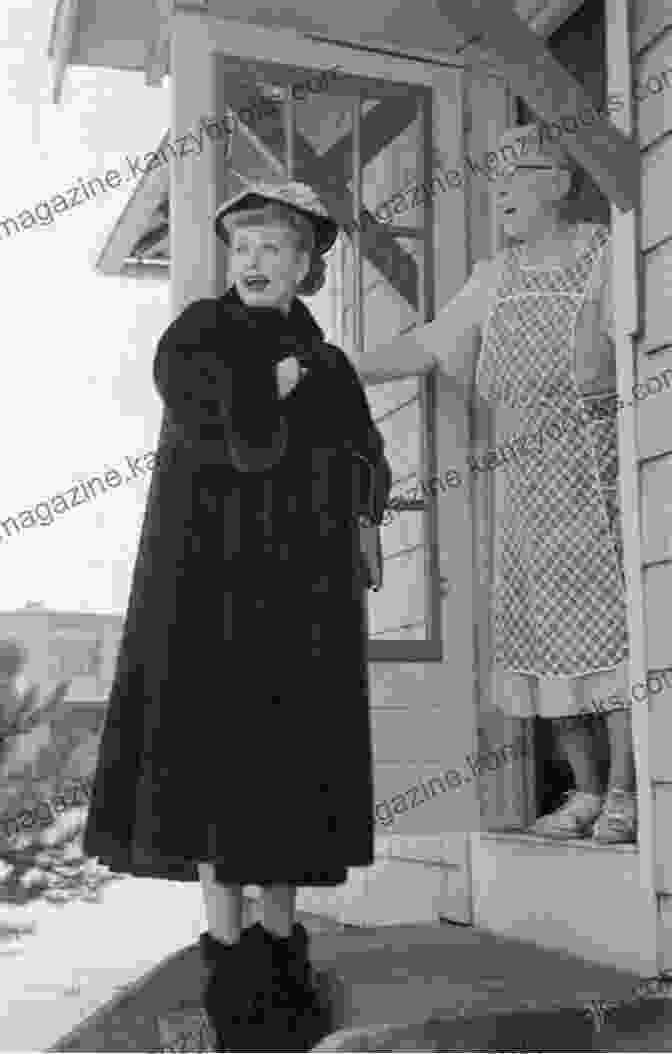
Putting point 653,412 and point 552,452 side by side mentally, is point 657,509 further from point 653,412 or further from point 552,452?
point 552,452

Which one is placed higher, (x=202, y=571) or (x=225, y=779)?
(x=202, y=571)

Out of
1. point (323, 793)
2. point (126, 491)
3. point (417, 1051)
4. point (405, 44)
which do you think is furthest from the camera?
point (126, 491)

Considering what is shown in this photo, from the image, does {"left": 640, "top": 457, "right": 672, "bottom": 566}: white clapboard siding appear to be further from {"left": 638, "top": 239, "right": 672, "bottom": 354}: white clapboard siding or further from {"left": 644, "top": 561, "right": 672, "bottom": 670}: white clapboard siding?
{"left": 638, "top": 239, "right": 672, "bottom": 354}: white clapboard siding

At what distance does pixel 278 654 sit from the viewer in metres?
2.43

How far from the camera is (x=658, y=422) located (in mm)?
2689

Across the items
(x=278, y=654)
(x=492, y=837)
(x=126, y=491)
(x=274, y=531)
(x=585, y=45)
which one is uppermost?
(x=585, y=45)

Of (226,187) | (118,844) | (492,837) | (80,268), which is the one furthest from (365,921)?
(80,268)

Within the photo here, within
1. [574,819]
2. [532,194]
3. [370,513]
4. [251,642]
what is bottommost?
[574,819]

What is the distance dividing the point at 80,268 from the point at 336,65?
2.66 metres

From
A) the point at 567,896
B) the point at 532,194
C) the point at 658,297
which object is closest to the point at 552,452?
the point at 658,297

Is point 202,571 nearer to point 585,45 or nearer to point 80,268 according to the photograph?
point 585,45

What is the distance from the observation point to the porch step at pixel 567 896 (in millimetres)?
2723

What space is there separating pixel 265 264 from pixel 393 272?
777mm

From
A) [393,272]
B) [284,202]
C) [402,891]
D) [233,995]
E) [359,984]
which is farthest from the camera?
[402,891]
